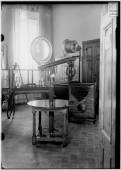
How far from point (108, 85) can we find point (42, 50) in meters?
6.49

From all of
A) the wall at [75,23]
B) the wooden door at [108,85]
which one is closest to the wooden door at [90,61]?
the wall at [75,23]

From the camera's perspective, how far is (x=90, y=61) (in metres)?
6.00

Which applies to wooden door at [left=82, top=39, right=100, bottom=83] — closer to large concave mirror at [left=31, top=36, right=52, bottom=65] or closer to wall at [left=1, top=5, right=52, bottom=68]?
large concave mirror at [left=31, top=36, right=52, bottom=65]

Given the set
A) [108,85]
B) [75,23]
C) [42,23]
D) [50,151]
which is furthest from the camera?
[42,23]

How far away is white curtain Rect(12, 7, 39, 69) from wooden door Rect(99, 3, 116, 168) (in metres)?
5.71

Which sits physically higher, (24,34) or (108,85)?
(24,34)

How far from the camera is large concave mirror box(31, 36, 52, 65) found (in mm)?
7863

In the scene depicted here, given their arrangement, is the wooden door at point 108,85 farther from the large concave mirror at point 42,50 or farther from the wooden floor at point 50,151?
the large concave mirror at point 42,50

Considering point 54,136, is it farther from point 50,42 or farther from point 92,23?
point 50,42

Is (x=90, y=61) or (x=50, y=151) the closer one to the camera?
(x=50, y=151)

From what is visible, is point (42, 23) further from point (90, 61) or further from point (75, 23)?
point (90, 61)

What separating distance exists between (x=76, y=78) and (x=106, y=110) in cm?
424

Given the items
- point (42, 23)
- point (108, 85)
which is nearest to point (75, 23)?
point (42, 23)

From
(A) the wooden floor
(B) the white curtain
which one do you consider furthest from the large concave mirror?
(A) the wooden floor
